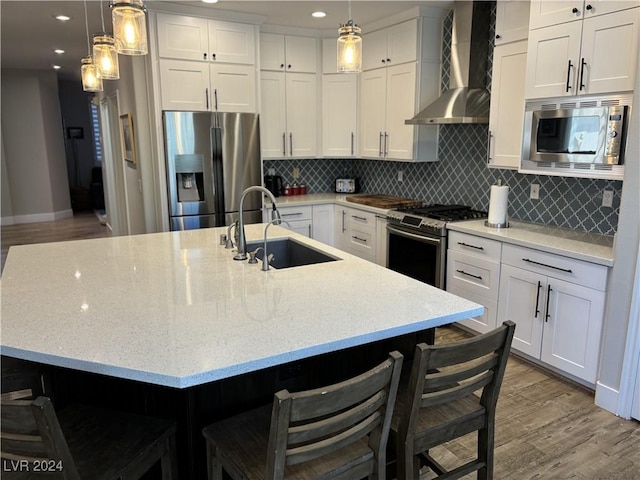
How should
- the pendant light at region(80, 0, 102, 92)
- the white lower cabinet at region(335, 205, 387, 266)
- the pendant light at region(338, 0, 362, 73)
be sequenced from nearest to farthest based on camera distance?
the pendant light at region(338, 0, 362, 73) < the pendant light at region(80, 0, 102, 92) < the white lower cabinet at region(335, 205, 387, 266)

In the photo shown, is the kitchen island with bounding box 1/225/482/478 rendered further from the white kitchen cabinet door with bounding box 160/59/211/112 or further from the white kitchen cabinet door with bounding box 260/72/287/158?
the white kitchen cabinet door with bounding box 260/72/287/158

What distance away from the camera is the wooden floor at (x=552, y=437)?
90.8 inches

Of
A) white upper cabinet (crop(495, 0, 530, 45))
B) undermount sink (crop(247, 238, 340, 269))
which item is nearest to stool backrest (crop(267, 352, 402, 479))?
undermount sink (crop(247, 238, 340, 269))

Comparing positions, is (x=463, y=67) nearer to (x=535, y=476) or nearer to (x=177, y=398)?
(x=535, y=476)

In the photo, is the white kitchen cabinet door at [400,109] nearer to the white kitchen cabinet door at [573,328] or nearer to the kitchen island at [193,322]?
the white kitchen cabinet door at [573,328]

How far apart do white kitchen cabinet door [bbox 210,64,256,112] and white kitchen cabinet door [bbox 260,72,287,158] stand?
1.17ft

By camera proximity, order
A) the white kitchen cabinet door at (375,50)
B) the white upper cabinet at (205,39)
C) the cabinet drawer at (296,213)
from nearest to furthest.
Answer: the white upper cabinet at (205,39)
the white kitchen cabinet door at (375,50)
the cabinet drawer at (296,213)

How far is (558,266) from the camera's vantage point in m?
2.97

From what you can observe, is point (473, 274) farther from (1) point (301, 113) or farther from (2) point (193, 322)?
(1) point (301, 113)

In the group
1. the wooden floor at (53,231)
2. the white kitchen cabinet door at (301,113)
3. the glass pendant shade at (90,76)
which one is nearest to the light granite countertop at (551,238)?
the white kitchen cabinet door at (301,113)

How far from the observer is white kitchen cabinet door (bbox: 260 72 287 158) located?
16.4ft

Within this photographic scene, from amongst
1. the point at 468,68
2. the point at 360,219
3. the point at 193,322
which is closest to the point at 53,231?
the point at 360,219

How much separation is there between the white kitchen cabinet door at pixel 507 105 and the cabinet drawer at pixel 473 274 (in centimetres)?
75

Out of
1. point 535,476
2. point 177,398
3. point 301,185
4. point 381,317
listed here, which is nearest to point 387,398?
point 381,317
